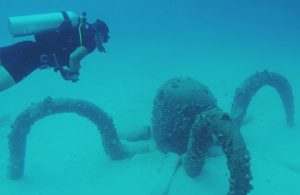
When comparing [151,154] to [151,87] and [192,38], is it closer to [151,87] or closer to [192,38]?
[151,87]

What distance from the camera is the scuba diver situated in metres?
6.36

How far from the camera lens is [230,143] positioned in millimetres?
5484

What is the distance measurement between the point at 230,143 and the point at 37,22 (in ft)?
13.1

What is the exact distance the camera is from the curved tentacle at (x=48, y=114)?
27.2 ft

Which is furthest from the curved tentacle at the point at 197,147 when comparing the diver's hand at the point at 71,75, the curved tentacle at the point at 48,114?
the diver's hand at the point at 71,75

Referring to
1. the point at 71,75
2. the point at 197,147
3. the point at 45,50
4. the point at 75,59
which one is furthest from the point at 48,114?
the point at 197,147

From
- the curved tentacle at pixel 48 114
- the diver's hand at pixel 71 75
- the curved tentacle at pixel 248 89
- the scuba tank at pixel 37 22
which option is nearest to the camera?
the scuba tank at pixel 37 22

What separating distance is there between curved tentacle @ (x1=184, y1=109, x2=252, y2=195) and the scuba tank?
3.16 metres

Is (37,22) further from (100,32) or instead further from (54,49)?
(100,32)

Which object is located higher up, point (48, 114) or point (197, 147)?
point (197, 147)

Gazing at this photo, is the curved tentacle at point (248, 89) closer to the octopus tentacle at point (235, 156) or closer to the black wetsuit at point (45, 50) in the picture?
the octopus tentacle at point (235, 156)

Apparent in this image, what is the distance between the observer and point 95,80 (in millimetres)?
20562

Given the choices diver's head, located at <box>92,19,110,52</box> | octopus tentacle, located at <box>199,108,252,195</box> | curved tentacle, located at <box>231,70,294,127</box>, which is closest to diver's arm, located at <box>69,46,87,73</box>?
diver's head, located at <box>92,19,110,52</box>

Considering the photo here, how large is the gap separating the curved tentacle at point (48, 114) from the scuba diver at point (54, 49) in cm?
187
